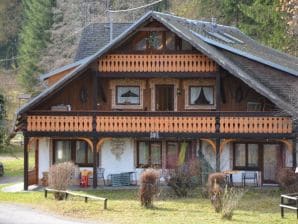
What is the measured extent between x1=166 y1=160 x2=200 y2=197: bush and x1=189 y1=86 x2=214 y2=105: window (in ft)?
17.6

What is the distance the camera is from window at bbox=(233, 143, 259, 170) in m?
31.6

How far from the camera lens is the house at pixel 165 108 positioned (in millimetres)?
29984

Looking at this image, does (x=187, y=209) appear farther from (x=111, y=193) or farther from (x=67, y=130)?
(x=67, y=130)

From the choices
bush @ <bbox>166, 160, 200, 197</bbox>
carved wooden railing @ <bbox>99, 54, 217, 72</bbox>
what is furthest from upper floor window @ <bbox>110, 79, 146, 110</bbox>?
bush @ <bbox>166, 160, 200, 197</bbox>

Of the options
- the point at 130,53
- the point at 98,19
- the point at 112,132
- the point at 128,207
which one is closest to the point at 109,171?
the point at 112,132

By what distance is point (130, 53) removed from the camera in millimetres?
31188

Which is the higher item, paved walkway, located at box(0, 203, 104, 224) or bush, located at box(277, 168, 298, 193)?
bush, located at box(277, 168, 298, 193)

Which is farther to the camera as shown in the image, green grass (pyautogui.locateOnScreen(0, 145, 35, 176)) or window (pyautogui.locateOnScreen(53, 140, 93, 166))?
green grass (pyautogui.locateOnScreen(0, 145, 35, 176))

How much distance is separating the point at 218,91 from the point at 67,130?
6609 mm

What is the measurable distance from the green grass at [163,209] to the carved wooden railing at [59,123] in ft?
10.3

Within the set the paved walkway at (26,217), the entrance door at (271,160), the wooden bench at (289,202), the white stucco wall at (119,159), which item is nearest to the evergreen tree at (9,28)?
the white stucco wall at (119,159)

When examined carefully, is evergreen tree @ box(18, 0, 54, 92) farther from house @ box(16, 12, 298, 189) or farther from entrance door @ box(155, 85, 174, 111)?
entrance door @ box(155, 85, 174, 111)

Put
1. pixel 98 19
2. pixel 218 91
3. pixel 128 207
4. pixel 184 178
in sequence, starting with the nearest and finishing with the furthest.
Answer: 1. pixel 128 207
2. pixel 184 178
3. pixel 218 91
4. pixel 98 19

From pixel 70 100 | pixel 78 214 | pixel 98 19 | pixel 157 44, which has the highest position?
pixel 98 19
